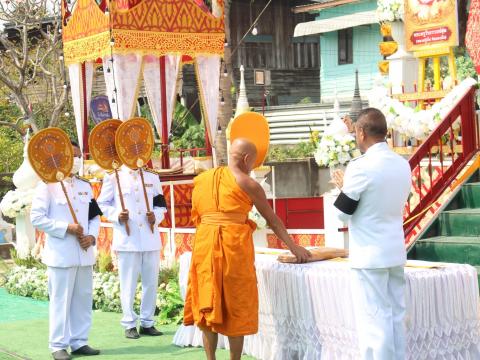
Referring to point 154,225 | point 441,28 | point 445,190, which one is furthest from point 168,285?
point 441,28

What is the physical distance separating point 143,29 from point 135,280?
655 cm

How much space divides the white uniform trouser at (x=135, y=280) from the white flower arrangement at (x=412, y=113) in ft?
12.0

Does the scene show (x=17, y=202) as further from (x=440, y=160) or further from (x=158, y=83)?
(x=440, y=160)

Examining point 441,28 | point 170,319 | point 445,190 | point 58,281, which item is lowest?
point 170,319

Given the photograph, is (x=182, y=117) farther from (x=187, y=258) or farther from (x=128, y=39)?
(x=187, y=258)

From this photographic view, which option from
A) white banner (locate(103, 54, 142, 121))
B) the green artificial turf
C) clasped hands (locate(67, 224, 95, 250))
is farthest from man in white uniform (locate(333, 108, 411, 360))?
white banner (locate(103, 54, 142, 121))

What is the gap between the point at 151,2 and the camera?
48.0 feet

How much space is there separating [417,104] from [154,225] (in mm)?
4269

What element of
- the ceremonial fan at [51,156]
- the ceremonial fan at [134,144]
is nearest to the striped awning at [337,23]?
the ceremonial fan at [134,144]

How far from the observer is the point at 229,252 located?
6832 mm

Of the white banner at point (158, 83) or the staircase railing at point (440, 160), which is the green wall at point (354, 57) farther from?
the staircase railing at point (440, 160)

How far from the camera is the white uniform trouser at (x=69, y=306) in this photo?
796cm

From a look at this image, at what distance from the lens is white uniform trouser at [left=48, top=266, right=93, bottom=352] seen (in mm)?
7957

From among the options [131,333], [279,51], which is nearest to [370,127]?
[131,333]
